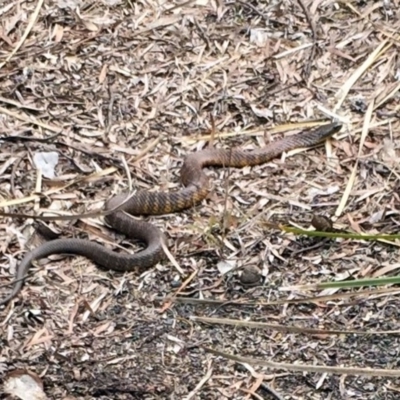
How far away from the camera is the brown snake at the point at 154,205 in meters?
5.72

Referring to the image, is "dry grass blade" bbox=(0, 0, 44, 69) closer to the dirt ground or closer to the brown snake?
the dirt ground

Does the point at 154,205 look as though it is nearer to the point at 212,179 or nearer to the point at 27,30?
the point at 212,179

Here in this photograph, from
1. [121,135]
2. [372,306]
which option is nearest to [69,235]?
[121,135]

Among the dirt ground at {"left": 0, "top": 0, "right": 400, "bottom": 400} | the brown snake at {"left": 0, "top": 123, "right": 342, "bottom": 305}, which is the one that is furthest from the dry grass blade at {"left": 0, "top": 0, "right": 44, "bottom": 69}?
the brown snake at {"left": 0, "top": 123, "right": 342, "bottom": 305}

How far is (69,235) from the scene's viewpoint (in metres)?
6.04

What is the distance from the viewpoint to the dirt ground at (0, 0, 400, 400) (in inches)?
194

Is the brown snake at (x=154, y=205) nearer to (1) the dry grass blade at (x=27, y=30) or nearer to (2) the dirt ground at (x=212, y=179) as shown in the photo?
(2) the dirt ground at (x=212, y=179)

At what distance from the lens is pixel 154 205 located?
20.6 feet

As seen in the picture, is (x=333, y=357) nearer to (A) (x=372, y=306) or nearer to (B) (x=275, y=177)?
(A) (x=372, y=306)

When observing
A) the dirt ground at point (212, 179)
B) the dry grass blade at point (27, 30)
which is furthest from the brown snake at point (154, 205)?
the dry grass blade at point (27, 30)

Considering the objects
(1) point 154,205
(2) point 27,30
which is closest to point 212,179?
(1) point 154,205

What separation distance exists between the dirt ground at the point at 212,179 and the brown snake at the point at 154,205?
67 mm

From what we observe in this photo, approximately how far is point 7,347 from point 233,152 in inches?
91.3

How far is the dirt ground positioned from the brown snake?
7cm
